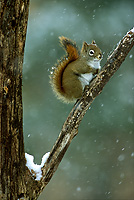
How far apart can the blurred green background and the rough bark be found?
2.45 meters

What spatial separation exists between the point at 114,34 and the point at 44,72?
3.77 ft

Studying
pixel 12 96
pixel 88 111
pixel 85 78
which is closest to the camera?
pixel 12 96

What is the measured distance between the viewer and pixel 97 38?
15.1 feet

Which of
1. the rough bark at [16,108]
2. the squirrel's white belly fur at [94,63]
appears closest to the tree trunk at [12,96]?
the rough bark at [16,108]

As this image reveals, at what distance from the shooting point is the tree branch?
199 centimetres

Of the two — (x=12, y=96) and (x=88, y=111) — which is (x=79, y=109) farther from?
(x=88, y=111)

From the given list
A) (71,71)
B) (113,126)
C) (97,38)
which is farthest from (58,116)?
(71,71)

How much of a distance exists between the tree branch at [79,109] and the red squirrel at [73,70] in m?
0.18

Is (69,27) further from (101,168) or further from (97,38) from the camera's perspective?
(101,168)

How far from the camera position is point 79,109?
2055 millimetres

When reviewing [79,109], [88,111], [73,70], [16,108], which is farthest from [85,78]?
[88,111]

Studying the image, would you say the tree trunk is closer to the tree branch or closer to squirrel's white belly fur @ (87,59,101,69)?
the tree branch

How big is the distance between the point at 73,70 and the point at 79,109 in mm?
375

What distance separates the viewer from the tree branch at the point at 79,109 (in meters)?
1.99
